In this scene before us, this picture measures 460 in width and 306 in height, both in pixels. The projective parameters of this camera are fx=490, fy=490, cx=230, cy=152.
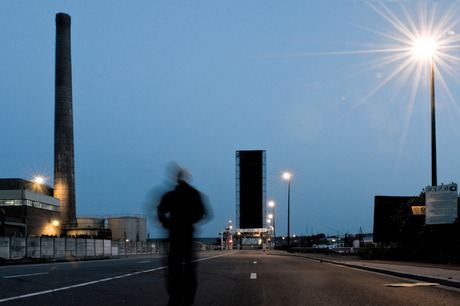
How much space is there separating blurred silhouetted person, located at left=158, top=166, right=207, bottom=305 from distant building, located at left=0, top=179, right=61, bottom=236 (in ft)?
189

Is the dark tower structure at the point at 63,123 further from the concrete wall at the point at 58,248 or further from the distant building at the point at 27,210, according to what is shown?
the concrete wall at the point at 58,248

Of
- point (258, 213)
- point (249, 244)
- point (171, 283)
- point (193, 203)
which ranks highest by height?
point (193, 203)

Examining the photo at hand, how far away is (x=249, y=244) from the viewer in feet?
479

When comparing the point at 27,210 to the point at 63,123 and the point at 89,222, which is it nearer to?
the point at 63,123

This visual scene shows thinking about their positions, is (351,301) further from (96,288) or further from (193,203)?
(96,288)

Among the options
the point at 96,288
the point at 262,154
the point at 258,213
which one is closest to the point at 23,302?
the point at 96,288

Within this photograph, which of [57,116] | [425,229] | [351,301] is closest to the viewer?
[351,301]

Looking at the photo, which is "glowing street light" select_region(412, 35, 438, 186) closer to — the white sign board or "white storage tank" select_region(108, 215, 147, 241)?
the white sign board

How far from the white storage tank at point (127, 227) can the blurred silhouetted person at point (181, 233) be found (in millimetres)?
84426

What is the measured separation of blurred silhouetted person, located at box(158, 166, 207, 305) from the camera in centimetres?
590

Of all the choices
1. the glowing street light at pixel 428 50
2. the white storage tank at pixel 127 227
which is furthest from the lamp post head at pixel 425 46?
the white storage tank at pixel 127 227

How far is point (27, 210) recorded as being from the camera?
64.4m

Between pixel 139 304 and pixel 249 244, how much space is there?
462 ft

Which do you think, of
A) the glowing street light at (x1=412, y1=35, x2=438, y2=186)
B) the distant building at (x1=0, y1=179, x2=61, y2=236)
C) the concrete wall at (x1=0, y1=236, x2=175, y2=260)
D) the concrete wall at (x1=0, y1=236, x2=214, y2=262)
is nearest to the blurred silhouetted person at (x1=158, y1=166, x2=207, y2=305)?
the concrete wall at (x1=0, y1=236, x2=214, y2=262)
